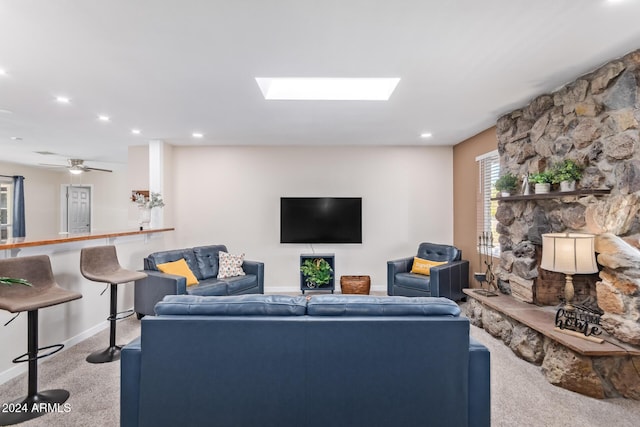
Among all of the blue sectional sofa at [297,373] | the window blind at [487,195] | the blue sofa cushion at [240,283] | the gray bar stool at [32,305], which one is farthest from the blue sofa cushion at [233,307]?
the window blind at [487,195]

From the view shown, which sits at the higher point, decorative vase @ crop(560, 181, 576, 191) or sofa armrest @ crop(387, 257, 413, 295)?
Answer: decorative vase @ crop(560, 181, 576, 191)

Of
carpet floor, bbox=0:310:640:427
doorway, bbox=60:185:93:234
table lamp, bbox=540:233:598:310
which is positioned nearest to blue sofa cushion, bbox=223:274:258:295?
carpet floor, bbox=0:310:640:427

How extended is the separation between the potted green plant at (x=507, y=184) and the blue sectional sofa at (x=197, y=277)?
341cm

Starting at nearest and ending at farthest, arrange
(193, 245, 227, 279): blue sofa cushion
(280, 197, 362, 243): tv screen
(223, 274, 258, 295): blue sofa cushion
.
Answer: (223, 274, 258, 295): blue sofa cushion, (193, 245, 227, 279): blue sofa cushion, (280, 197, 362, 243): tv screen

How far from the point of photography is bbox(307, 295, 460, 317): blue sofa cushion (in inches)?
75.2

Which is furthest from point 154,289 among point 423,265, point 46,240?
point 423,265

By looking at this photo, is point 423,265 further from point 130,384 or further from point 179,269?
point 130,384

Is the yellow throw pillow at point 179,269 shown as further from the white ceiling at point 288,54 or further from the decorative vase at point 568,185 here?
the decorative vase at point 568,185

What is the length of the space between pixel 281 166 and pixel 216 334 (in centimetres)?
420

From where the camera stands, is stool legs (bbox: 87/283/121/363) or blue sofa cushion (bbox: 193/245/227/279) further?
blue sofa cushion (bbox: 193/245/227/279)

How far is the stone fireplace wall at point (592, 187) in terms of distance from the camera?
2.47 meters

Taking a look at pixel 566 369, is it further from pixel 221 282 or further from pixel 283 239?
pixel 283 239

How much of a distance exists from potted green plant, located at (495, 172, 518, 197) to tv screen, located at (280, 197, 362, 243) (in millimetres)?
2289

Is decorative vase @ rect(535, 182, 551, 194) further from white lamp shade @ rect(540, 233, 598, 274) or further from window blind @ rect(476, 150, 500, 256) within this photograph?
window blind @ rect(476, 150, 500, 256)
